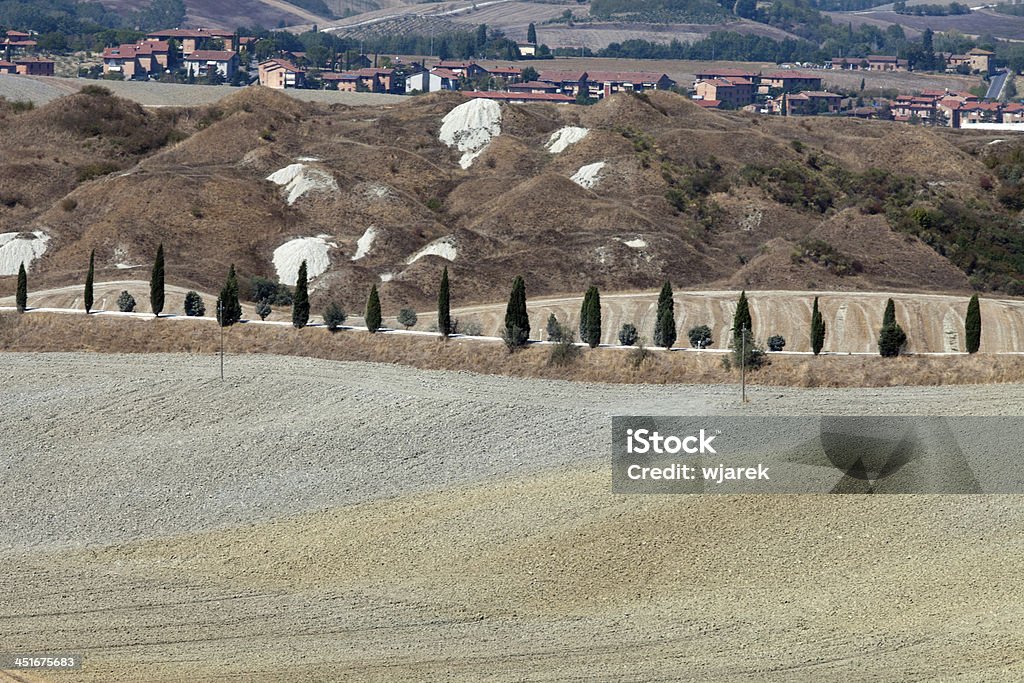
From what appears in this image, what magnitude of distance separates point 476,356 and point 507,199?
42.7m

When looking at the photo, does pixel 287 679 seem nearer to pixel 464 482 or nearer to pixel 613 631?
pixel 613 631

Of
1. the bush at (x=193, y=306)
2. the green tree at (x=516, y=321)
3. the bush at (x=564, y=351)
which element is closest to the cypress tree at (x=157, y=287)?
the bush at (x=193, y=306)

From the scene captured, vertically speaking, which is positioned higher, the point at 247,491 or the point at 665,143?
the point at 665,143

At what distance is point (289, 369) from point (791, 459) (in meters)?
24.7

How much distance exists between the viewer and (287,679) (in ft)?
124

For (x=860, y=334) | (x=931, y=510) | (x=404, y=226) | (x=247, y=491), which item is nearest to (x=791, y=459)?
(x=931, y=510)

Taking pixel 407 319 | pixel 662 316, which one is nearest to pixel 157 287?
pixel 407 319

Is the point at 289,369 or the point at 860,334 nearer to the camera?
the point at 289,369

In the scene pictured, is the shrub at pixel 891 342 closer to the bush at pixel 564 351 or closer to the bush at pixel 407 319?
the bush at pixel 564 351

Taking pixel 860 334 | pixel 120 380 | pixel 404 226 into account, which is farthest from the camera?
pixel 404 226

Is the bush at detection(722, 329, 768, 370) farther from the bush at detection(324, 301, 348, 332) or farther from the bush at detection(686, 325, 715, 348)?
the bush at detection(324, 301, 348, 332)

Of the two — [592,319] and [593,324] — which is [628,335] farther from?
[592,319]

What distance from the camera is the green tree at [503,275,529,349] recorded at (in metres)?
68.2

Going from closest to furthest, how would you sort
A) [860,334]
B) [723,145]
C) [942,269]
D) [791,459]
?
1. [791,459]
2. [860,334]
3. [942,269]
4. [723,145]
